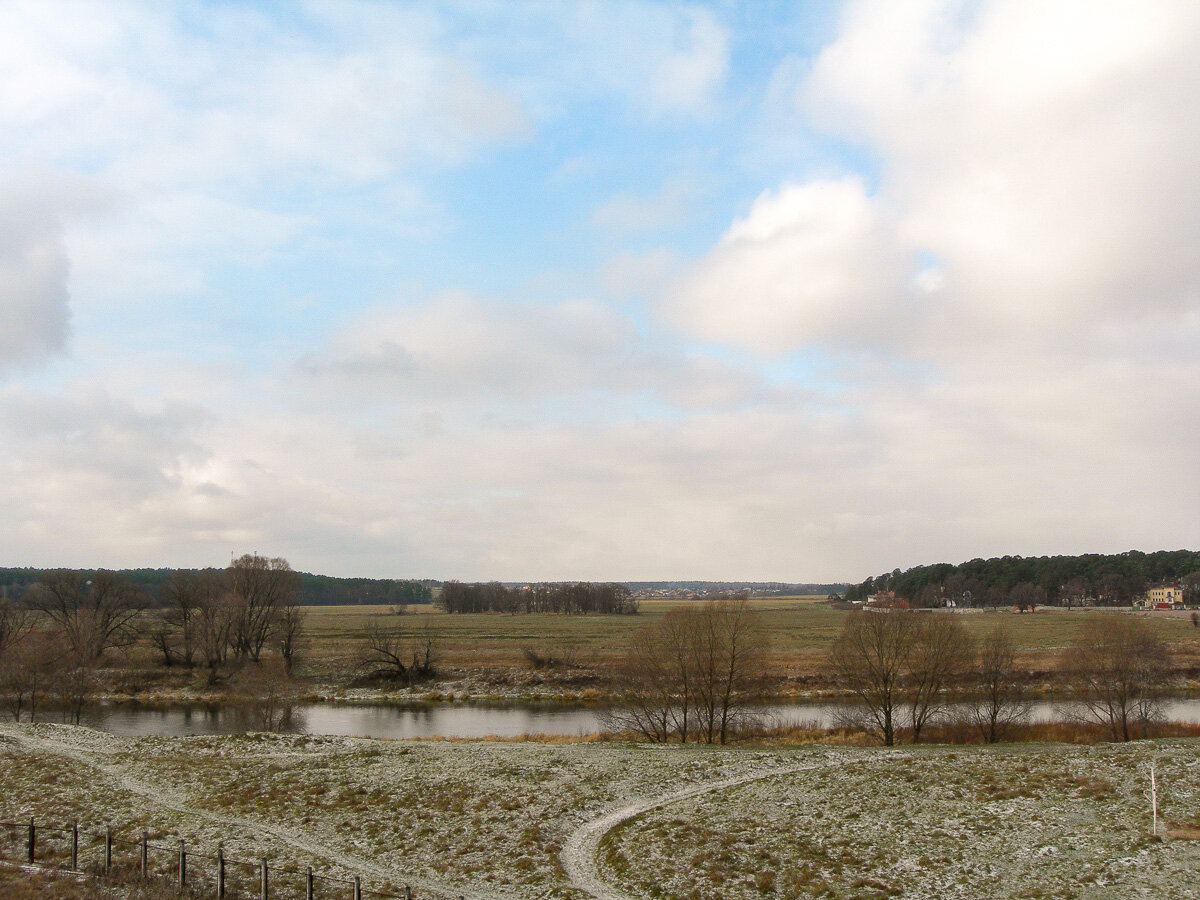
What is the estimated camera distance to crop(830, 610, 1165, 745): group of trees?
40.1 meters

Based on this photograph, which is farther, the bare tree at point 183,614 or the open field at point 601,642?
the bare tree at point 183,614

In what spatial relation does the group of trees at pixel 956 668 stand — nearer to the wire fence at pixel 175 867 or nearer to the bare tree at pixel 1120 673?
the bare tree at pixel 1120 673

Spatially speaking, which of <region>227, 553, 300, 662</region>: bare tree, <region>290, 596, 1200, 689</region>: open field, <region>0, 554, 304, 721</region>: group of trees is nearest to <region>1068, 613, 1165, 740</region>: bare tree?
<region>290, 596, 1200, 689</region>: open field

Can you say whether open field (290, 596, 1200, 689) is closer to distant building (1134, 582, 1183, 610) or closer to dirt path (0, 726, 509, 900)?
dirt path (0, 726, 509, 900)

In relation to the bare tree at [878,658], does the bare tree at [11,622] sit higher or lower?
lower

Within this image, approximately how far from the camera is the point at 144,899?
16.0 meters

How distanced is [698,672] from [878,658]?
917 cm

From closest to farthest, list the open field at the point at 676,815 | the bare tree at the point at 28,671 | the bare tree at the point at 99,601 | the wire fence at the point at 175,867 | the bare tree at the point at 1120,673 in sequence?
the wire fence at the point at 175,867
the open field at the point at 676,815
the bare tree at the point at 1120,673
the bare tree at the point at 28,671
the bare tree at the point at 99,601

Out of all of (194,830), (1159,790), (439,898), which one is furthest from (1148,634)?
(194,830)

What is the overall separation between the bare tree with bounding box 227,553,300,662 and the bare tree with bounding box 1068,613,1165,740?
2697 inches

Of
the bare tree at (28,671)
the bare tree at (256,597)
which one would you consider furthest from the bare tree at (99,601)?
the bare tree at (28,671)

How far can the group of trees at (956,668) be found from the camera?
132 ft

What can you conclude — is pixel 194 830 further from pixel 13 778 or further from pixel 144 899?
pixel 13 778

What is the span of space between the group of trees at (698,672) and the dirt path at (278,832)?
22.8 meters
